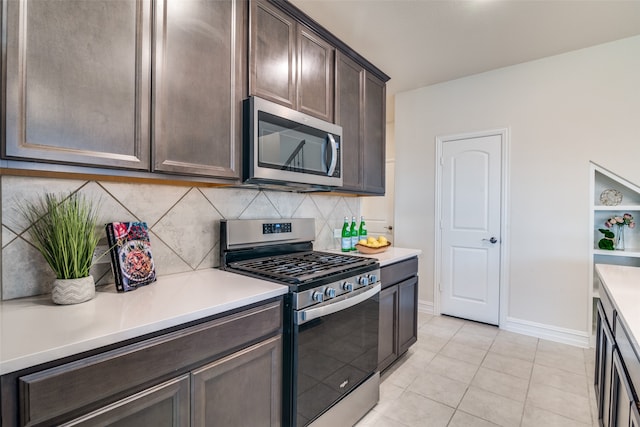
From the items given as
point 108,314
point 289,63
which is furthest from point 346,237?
point 108,314

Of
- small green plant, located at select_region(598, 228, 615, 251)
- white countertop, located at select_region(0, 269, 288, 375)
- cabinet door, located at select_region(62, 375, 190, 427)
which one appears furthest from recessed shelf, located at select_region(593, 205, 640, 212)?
cabinet door, located at select_region(62, 375, 190, 427)

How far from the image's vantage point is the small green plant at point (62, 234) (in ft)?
3.62

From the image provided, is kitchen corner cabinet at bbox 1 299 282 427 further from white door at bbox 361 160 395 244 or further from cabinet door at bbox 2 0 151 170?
white door at bbox 361 160 395 244

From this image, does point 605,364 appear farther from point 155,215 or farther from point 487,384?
point 155,215

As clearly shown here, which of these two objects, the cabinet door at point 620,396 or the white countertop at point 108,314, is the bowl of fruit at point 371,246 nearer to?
the white countertop at point 108,314

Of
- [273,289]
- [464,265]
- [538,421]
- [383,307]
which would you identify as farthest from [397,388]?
[464,265]

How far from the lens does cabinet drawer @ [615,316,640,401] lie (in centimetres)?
97

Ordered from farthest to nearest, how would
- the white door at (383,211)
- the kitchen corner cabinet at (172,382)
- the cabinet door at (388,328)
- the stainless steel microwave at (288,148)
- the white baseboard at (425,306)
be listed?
the white door at (383,211) → the white baseboard at (425,306) → the cabinet door at (388,328) → the stainless steel microwave at (288,148) → the kitchen corner cabinet at (172,382)

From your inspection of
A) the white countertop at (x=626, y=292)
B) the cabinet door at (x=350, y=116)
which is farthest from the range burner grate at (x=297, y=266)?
the white countertop at (x=626, y=292)

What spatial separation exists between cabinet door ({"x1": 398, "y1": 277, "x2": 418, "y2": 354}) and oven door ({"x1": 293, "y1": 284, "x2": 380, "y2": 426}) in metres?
0.47

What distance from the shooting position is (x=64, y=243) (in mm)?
1103

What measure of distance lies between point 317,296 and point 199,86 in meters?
1.13

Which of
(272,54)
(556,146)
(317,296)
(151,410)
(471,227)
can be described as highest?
(272,54)

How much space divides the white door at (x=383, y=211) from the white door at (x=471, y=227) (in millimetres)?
1465
